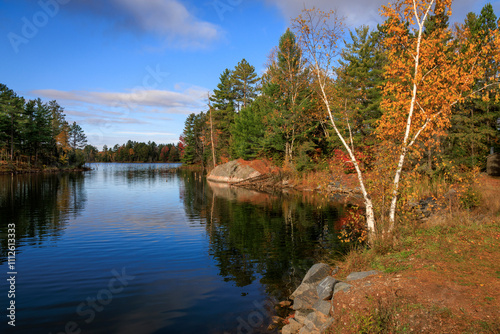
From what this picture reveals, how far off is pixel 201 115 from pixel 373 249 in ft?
286

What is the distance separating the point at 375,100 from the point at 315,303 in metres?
28.9

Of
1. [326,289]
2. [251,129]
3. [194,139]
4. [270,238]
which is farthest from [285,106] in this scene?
[194,139]

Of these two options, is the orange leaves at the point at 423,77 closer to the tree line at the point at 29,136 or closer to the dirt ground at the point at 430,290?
the dirt ground at the point at 430,290

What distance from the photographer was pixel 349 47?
3491 cm

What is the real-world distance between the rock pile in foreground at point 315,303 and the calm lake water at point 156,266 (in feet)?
2.69

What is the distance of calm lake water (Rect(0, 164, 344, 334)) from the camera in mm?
8258

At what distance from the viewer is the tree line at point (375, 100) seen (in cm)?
1128

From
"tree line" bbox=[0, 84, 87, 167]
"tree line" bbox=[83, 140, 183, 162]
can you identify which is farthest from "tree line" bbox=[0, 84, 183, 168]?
"tree line" bbox=[83, 140, 183, 162]

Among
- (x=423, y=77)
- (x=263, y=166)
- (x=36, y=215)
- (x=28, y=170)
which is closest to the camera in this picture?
(x=423, y=77)

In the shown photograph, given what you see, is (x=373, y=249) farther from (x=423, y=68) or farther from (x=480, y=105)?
(x=480, y=105)

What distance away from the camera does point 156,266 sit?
12.1 meters

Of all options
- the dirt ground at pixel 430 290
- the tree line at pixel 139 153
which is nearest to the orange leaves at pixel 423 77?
the dirt ground at pixel 430 290

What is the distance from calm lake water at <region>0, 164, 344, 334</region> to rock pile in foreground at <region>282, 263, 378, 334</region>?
0.82 m

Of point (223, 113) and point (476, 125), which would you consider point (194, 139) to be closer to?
point (223, 113)
